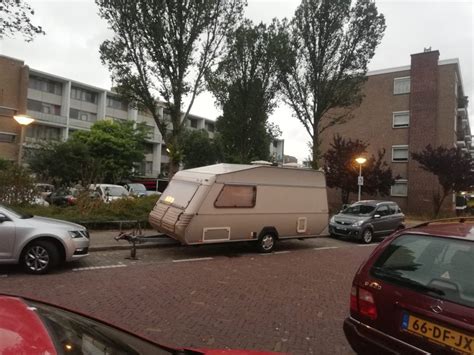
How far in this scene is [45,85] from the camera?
54.4 m

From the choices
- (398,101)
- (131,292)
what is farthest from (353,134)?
(131,292)

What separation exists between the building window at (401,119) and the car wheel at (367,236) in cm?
2061

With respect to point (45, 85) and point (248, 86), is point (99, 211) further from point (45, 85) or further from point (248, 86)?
point (45, 85)

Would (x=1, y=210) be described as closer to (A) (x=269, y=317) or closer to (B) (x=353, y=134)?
(A) (x=269, y=317)

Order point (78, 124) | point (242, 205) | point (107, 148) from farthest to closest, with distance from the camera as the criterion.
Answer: point (78, 124), point (107, 148), point (242, 205)

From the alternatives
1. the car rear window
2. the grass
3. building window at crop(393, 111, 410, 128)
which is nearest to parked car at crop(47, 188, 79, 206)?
the grass

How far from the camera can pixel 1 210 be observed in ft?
25.8

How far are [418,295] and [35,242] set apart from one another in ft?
23.4

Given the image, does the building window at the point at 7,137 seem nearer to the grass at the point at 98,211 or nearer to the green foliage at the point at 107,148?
the green foliage at the point at 107,148

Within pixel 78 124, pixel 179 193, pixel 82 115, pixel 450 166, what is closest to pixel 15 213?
pixel 179 193

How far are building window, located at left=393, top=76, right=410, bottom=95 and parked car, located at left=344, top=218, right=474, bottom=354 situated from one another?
33.4 m

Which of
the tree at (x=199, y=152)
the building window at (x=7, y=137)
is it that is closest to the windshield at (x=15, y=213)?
the building window at (x=7, y=137)

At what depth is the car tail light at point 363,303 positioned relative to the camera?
3.68m

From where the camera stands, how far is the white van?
34.6 ft
